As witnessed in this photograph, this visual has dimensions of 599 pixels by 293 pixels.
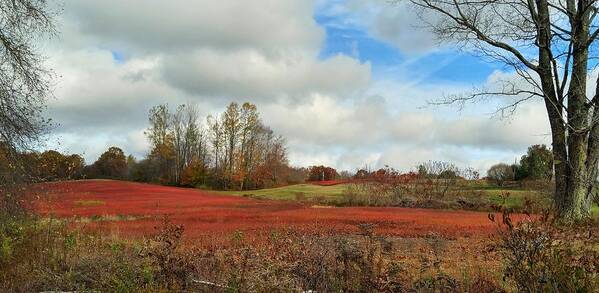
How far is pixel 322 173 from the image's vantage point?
101m

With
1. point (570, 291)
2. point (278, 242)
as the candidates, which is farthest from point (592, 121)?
point (570, 291)

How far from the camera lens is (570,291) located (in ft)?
15.8

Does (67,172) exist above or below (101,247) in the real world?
above

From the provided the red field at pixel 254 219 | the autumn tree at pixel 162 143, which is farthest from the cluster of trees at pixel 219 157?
the red field at pixel 254 219

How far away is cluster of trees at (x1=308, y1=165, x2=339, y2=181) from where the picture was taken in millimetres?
100775

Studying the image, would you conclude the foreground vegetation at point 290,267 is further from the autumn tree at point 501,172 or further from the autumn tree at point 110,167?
the autumn tree at point 110,167

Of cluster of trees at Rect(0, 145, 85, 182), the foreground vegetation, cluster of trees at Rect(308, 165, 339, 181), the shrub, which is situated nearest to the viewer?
the shrub

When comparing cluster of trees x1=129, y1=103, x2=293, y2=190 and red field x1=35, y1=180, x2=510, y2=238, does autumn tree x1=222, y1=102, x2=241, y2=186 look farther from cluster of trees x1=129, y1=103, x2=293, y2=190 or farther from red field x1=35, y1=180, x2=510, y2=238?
red field x1=35, y1=180, x2=510, y2=238

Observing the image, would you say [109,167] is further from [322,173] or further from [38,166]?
[38,166]

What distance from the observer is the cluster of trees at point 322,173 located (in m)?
101

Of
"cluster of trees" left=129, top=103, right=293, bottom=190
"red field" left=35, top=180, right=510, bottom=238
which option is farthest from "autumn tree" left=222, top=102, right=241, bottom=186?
"red field" left=35, top=180, right=510, bottom=238

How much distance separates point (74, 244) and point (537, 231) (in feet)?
23.6

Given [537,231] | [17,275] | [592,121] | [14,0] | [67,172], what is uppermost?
[14,0]

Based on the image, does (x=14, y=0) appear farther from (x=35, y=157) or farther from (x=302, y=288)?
(x=302, y=288)
